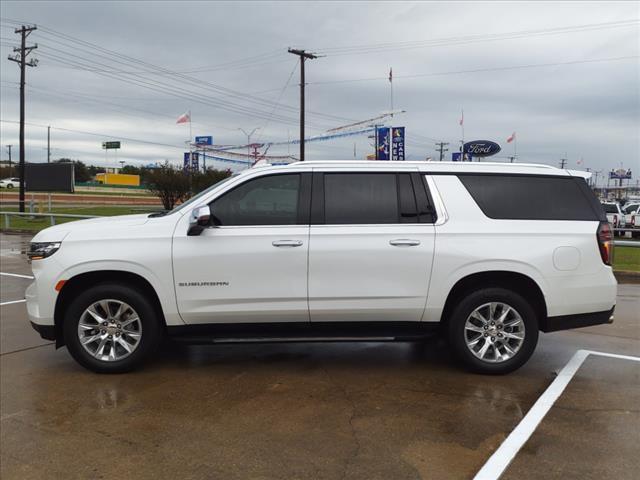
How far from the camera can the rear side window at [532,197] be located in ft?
16.6

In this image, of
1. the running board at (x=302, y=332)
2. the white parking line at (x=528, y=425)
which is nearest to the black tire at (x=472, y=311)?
the running board at (x=302, y=332)

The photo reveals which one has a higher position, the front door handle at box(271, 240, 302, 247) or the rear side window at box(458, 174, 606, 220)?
the rear side window at box(458, 174, 606, 220)

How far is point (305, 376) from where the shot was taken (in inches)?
198

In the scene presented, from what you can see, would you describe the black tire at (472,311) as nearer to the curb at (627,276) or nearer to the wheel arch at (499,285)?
the wheel arch at (499,285)

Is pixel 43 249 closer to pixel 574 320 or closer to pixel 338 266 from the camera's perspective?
pixel 338 266

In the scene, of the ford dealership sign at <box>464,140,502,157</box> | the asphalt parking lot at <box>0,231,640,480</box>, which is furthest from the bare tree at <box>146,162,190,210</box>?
the asphalt parking lot at <box>0,231,640,480</box>

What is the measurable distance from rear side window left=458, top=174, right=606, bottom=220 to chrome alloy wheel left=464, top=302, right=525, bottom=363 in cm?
86

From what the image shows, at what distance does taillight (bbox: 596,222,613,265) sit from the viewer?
4.98m

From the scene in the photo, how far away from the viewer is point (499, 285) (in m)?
5.05

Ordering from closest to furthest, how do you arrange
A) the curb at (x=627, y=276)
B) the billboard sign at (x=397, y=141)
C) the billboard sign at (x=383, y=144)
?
1. the curb at (x=627, y=276)
2. the billboard sign at (x=383, y=144)
3. the billboard sign at (x=397, y=141)

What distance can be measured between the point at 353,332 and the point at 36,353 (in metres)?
3.32

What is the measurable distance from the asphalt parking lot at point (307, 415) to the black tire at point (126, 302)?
18cm

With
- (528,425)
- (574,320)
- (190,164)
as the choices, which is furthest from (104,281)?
(190,164)

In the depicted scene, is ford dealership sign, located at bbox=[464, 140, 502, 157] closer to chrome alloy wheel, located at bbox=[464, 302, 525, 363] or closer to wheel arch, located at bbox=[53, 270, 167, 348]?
chrome alloy wheel, located at bbox=[464, 302, 525, 363]
